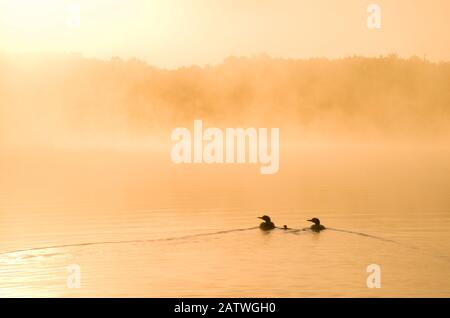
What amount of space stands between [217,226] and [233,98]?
17.7ft

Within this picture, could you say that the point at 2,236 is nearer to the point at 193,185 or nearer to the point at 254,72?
the point at 193,185

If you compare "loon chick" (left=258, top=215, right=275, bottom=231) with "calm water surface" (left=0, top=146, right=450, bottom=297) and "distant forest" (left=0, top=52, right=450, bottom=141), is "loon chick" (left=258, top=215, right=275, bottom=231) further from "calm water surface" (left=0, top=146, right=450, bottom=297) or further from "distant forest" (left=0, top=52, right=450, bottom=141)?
"distant forest" (left=0, top=52, right=450, bottom=141)

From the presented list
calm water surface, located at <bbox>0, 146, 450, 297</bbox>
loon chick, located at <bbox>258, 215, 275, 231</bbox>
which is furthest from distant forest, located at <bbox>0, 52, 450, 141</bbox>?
loon chick, located at <bbox>258, 215, 275, 231</bbox>

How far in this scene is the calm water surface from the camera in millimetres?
8117

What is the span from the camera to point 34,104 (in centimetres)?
1514

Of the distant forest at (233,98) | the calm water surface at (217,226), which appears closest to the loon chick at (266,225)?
the calm water surface at (217,226)

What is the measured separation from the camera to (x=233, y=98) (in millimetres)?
15609

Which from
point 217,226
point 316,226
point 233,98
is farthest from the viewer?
point 233,98

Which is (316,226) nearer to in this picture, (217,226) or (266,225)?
(266,225)

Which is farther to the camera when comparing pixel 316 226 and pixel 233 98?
pixel 233 98

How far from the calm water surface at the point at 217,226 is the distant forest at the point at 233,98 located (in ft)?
2.38

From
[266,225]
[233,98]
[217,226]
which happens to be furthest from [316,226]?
[233,98]
